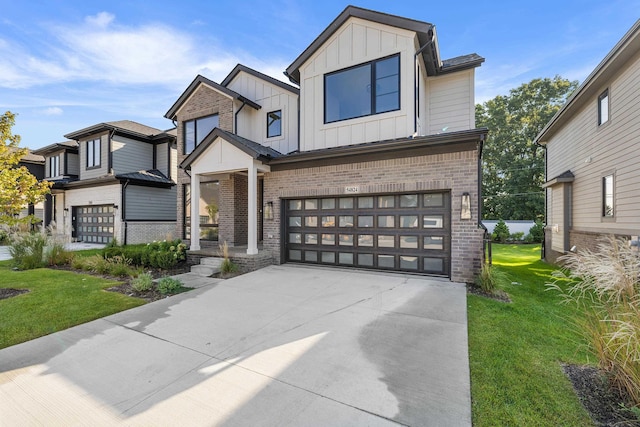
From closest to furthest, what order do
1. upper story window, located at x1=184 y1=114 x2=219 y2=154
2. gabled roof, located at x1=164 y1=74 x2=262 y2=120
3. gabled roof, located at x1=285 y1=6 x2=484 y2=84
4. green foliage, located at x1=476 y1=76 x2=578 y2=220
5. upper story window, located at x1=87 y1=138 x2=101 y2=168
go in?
gabled roof, located at x1=285 y1=6 x2=484 y2=84 < gabled roof, located at x1=164 y1=74 x2=262 y2=120 < upper story window, located at x1=184 y1=114 x2=219 y2=154 < upper story window, located at x1=87 y1=138 x2=101 y2=168 < green foliage, located at x1=476 y1=76 x2=578 y2=220

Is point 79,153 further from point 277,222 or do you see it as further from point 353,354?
point 353,354

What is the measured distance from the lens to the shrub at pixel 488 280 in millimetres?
6379

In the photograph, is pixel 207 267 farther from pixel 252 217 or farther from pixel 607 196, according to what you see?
pixel 607 196

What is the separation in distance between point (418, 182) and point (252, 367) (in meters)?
6.13

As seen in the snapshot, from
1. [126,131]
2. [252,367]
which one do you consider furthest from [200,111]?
[252,367]

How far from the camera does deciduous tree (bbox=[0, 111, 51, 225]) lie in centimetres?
705

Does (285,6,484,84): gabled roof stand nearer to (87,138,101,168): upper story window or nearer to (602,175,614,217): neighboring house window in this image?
(602,175,614,217): neighboring house window

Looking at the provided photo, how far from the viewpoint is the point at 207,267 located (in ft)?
29.8

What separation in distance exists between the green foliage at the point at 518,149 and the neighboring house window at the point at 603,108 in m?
19.4

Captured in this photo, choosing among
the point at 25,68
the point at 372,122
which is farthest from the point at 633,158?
the point at 25,68

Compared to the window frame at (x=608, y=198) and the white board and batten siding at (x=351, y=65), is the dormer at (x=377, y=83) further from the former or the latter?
the window frame at (x=608, y=198)

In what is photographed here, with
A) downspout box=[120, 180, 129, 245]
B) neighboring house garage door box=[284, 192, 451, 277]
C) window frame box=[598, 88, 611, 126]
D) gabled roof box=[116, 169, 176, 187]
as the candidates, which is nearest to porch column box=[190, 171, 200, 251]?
neighboring house garage door box=[284, 192, 451, 277]

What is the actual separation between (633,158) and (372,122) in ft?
22.7

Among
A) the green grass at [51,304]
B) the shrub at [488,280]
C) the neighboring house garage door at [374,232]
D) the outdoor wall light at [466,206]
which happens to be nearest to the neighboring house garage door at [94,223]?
the green grass at [51,304]
